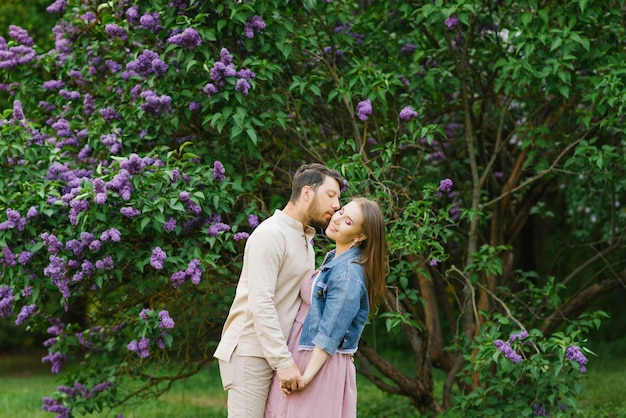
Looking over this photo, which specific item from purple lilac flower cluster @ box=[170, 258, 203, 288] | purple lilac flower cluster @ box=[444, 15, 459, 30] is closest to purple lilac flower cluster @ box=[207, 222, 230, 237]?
purple lilac flower cluster @ box=[170, 258, 203, 288]

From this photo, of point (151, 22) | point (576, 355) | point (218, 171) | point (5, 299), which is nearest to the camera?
point (576, 355)

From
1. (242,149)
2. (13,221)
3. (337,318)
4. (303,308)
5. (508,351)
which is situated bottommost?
(508,351)

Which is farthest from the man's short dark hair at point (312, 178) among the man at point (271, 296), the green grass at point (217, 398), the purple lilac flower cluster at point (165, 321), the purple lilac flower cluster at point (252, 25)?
the green grass at point (217, 398)

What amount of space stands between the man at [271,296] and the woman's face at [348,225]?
135 millimetres

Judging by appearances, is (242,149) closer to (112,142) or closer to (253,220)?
(253,220)

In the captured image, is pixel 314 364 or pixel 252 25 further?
pixel 252 25

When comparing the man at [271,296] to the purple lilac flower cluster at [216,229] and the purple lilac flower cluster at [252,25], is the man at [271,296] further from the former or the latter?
the purple lilac flower cluster at [252,25]

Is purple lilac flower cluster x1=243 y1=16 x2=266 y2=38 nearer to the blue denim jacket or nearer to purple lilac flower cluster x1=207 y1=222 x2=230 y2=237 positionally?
purple lilac flower cluster x1=207 y1=222 x2=230 y2=237

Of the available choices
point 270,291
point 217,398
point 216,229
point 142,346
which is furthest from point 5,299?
point 217,398

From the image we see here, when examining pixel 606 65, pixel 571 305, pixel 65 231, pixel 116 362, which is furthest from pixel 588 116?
pixel 116 362

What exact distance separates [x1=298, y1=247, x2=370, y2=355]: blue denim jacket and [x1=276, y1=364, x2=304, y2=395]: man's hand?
12 cm

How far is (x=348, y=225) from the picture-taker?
140 inches

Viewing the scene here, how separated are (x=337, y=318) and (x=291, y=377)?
303mm

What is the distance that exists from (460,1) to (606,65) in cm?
104
